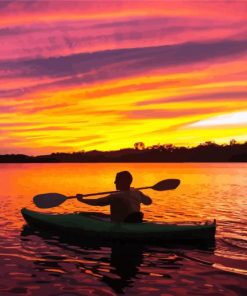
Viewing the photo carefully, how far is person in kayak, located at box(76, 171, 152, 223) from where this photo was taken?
12594 mm

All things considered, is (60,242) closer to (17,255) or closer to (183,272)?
(17,255)

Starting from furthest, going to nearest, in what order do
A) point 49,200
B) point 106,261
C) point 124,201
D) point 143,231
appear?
point 49,200 < point 143,231 < point 124,201 < point 106,261

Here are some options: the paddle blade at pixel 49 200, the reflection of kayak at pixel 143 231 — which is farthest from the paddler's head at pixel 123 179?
the paddle blade at pixel 49 200

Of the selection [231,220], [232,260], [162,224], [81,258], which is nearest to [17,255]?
[81,258]

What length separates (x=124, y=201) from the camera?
12.7 meters

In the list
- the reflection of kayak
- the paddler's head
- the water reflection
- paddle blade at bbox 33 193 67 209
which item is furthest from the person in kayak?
paddle blade at bbox 33 193 67 209

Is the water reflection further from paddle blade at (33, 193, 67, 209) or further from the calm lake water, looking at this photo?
paddle blade at (33, 193, 67, 209)

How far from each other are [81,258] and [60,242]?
221 centimetres

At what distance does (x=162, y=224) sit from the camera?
519 inches

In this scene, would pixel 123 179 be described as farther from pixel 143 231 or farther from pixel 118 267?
pixel 118 267

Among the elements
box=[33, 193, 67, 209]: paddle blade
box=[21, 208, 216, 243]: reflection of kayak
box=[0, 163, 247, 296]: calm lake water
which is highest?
box=[33, 193, 67, 209]: paddle blade

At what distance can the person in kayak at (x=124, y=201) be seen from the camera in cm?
1259

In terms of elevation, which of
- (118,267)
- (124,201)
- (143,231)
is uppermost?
(124,201)

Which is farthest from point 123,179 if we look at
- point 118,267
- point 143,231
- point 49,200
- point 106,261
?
point 49,200
